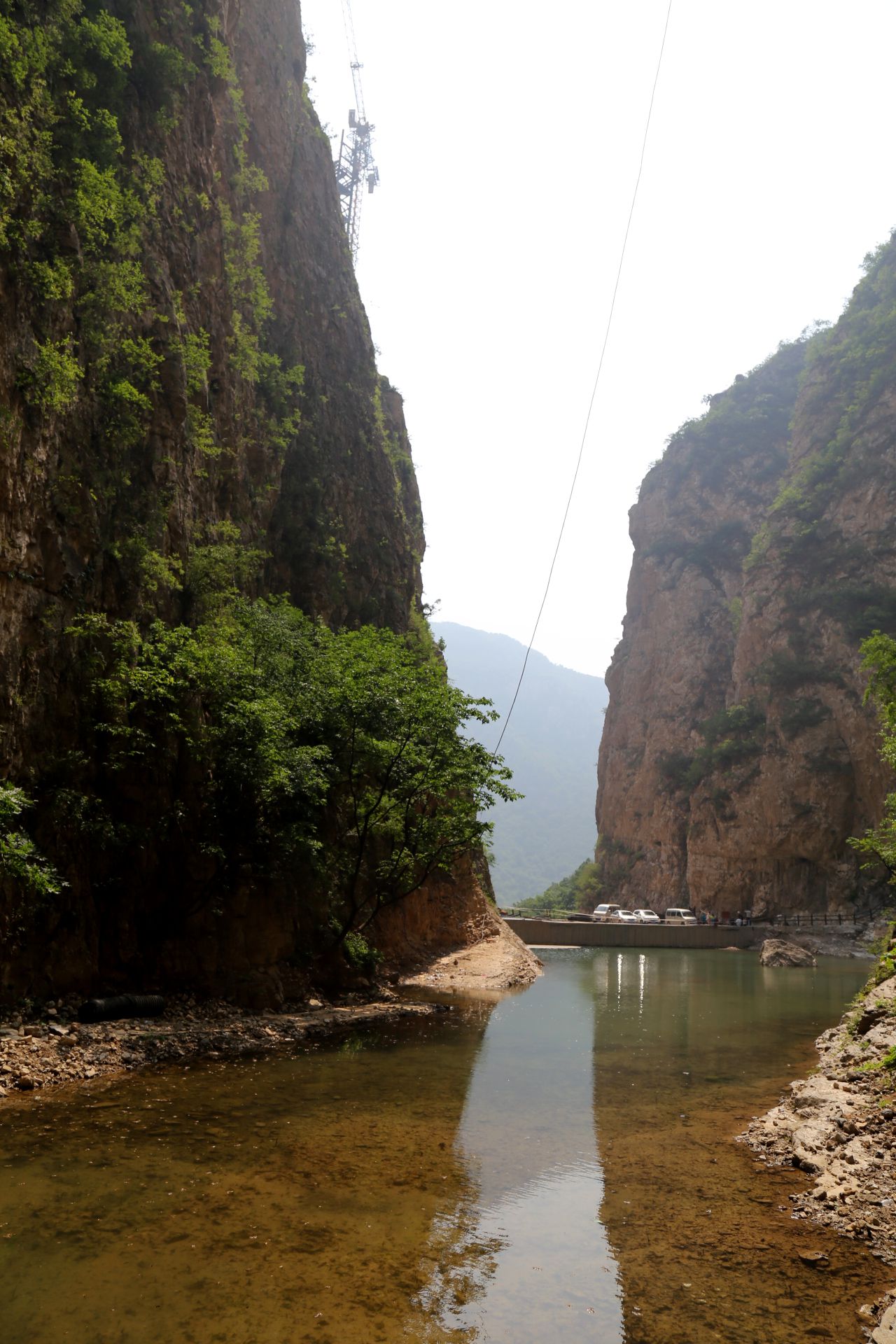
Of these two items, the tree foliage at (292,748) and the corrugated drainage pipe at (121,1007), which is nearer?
the corrugated drainage pipe at (121,1007)

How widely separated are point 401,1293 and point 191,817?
12.0 metres

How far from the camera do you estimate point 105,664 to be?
52.2ft

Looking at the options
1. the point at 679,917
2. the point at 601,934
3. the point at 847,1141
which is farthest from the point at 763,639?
the point at 847,1141

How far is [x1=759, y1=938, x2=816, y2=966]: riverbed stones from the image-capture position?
39.4m

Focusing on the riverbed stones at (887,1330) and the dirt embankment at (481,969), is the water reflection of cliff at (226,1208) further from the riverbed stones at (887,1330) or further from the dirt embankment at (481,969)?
the dirt embankment at (481,969)

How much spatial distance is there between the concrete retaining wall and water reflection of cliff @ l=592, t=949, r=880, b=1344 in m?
29.7

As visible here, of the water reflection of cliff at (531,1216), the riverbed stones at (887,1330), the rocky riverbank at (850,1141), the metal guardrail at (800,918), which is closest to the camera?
the riverbed stones at (887,1330)

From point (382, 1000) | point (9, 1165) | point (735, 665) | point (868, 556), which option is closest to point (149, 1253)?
point (9, 1165)

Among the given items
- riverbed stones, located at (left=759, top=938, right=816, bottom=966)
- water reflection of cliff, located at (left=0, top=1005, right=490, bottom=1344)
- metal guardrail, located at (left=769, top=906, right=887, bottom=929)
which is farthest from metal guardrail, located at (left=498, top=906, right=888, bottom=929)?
water reflection of cliff, located at (left=0, top=1005, right=490, bottom=1344)

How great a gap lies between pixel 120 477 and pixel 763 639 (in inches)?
2352

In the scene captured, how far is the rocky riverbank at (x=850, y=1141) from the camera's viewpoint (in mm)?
7723

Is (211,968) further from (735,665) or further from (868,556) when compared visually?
(735,665)

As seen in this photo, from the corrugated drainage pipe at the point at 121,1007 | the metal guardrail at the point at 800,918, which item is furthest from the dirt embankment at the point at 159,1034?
the metal guardrail at the point at 800,918

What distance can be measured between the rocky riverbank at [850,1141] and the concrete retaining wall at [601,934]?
119ft
